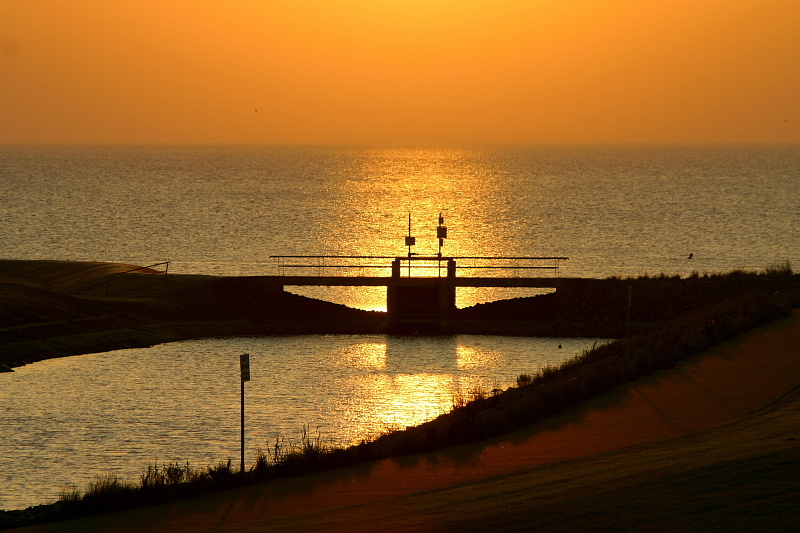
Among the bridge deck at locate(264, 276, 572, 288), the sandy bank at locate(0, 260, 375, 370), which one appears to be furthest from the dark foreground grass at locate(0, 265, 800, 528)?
the sandy bank at locate(0, 260, 375, 370)

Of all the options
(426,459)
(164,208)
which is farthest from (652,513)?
(164,208)

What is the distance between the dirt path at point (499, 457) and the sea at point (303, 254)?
483 cm

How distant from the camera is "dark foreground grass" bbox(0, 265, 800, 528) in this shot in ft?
64.5

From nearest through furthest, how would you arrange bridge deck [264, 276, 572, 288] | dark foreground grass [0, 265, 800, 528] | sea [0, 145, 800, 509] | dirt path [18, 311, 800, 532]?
dirt path [18, 311, 800, 532]
dark foreground grass [0, 265, 800, 528]
sea [0, 145, 800, 509]
bridge deck [264, 276, 572, 288]

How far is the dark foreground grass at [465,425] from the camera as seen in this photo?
1966 centimetres

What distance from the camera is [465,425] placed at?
2356 centimetres

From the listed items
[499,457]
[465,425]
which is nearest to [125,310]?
[465,425]

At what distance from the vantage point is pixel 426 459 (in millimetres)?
21797

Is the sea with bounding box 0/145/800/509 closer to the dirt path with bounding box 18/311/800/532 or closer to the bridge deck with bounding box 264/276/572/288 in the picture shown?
the bridge deck with bounding box 264/276/572/288

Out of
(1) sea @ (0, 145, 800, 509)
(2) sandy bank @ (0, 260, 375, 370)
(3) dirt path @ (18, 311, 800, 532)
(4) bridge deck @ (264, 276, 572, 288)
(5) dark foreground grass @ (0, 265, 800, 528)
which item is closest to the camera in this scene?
(3) dirt path @ (18, 311, 800, 532)

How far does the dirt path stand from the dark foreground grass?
18.2 inches

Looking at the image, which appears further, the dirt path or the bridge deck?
the bridge deck

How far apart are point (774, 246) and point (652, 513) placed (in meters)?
86.4

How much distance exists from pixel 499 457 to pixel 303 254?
232ft
